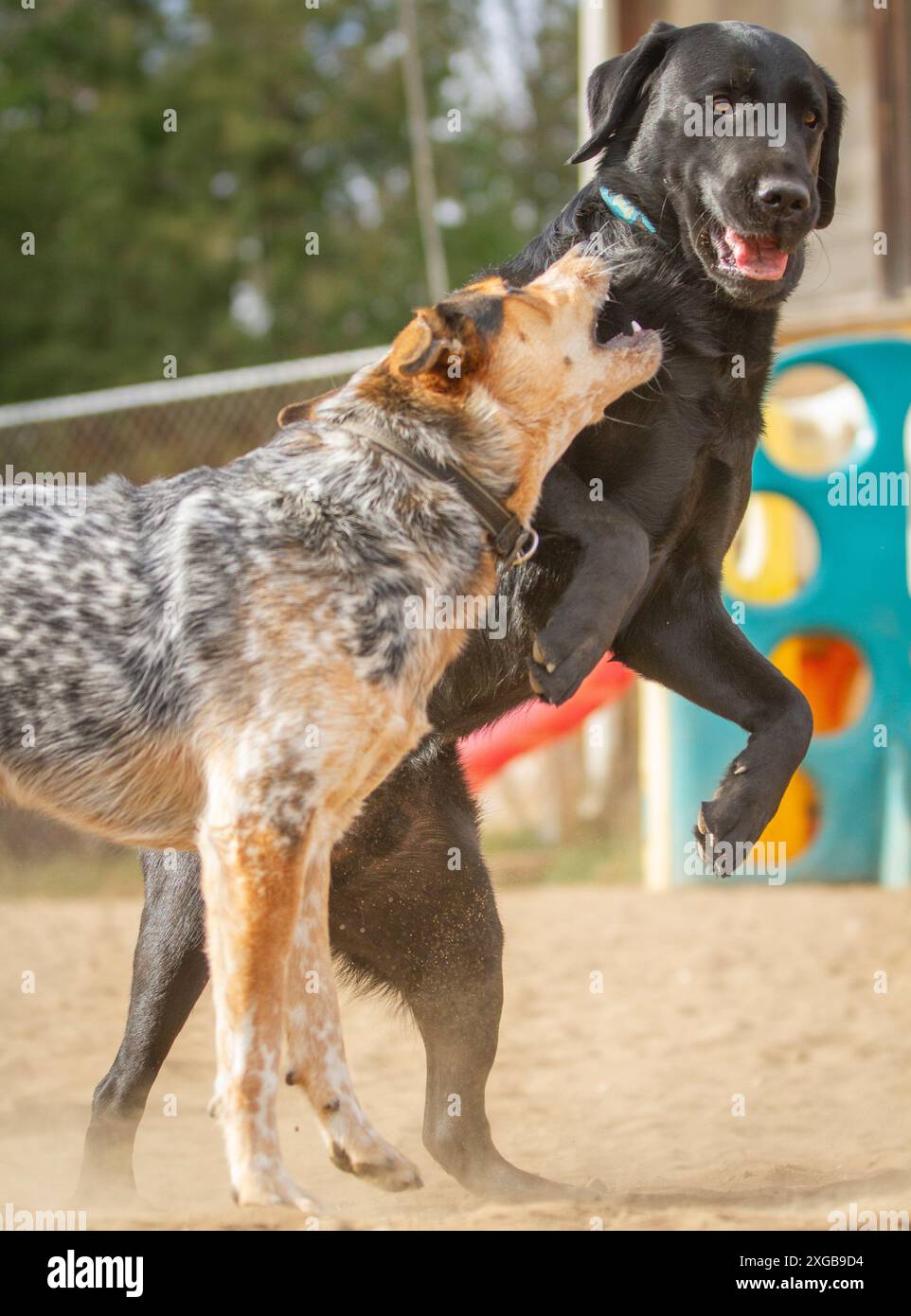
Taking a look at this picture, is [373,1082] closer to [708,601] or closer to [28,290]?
[708,601]

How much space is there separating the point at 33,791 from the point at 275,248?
14.0m

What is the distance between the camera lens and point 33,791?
10.0 feet

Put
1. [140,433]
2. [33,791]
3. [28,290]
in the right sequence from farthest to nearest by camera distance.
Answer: [28,290]
[140,433]
[33,791]

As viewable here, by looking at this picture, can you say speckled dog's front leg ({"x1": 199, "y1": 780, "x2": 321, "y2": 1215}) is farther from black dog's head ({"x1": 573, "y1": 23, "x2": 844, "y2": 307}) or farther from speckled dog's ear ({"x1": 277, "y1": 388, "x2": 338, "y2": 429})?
black dog's head ({"x1": 573, "y1": 23, "x2": 844, "y2": 307})

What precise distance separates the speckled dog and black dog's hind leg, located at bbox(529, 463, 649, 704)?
0.20 metres

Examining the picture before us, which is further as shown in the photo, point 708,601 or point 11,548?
point 708,601

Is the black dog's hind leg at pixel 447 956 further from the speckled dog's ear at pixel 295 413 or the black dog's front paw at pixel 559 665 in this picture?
the speckled dog's ear at pixel 295 413

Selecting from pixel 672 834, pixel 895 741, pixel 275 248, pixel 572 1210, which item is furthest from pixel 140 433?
pixel 572 1210

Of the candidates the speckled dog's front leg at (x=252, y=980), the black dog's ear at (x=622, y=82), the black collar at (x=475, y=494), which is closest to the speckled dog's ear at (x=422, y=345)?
the black collar at (x=475, y=494)

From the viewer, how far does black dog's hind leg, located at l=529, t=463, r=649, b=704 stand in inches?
131

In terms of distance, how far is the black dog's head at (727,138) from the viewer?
Answer: 354 centimetres

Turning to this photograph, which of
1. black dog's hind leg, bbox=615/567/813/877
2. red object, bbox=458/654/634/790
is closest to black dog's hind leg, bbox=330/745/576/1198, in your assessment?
black dog's hind leg, bbox=615/567/813/877

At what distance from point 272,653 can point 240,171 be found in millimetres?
14410

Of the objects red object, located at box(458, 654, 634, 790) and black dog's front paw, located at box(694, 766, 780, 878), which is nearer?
black dog's front paw, located at box(694, 766, 780, 878)
